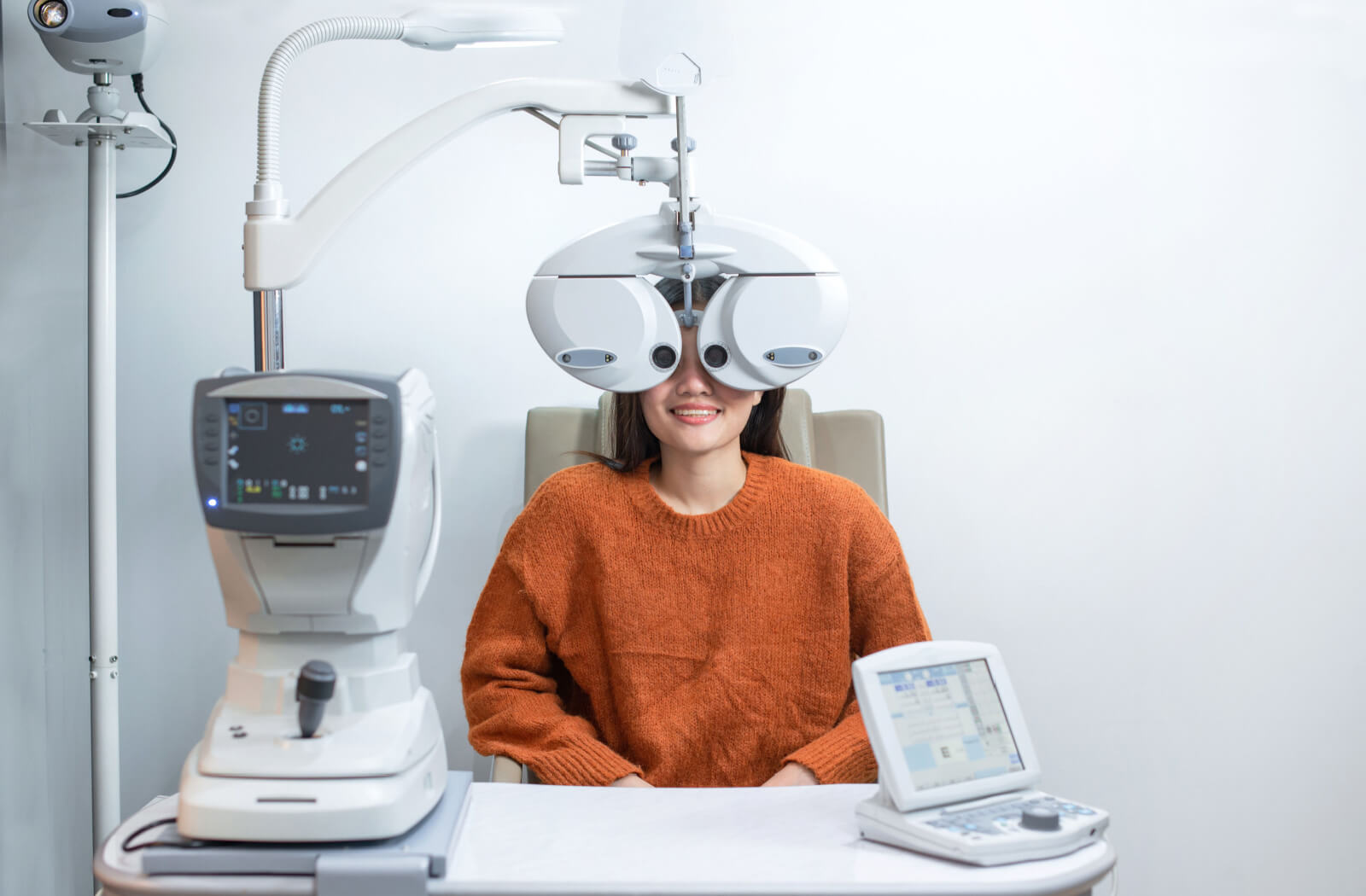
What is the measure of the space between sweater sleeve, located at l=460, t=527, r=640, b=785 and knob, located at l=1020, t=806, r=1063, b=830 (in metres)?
0.50

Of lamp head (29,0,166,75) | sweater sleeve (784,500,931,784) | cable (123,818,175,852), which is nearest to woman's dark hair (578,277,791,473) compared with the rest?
sweater sleeve (784,500,931,784)

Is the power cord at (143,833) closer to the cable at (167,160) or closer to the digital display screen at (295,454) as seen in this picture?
the digital display screen at (295,454)

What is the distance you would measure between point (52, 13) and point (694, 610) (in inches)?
50.9

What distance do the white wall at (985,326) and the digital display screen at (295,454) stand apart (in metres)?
1.15

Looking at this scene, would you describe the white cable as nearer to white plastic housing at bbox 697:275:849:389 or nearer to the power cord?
white plastic housing at bbox 697:275:849:389

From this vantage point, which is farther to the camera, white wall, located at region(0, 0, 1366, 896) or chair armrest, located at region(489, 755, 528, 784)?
white wall, located at region(0, 0, 1366, 896)

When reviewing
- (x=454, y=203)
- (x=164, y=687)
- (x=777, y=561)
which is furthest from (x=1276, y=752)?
(x=164, y=687)

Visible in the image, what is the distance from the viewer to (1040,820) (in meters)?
0.93

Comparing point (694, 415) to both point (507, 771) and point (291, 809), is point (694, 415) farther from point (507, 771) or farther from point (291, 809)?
point (291, 809)

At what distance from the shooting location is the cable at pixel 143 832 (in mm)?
921

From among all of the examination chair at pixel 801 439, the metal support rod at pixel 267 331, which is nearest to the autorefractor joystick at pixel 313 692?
the metal support rod at pixel 267 331

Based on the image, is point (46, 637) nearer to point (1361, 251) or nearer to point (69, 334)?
point (69, 334)

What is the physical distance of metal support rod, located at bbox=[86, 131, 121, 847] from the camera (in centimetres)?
174

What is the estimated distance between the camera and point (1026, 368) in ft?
6.90
